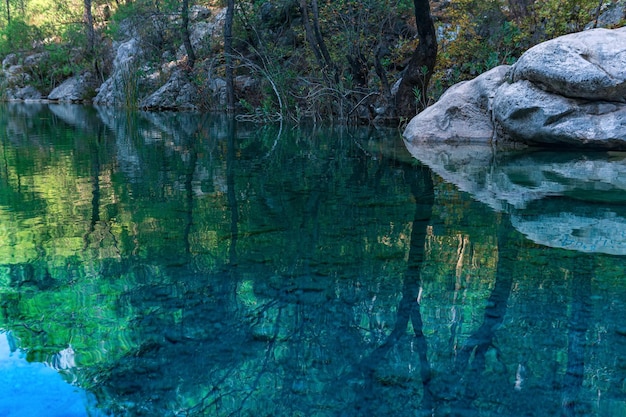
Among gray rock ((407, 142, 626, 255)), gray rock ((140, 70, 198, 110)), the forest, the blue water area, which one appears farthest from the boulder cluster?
gray rock ((140, 70, 198, 110))

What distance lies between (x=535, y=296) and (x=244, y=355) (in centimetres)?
128

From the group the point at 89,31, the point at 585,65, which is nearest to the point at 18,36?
the point at 89,31

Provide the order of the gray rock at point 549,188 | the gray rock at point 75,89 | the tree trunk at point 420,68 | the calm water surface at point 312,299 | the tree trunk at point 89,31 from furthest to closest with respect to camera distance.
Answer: the tree trunk at point 89,31 < the gray rock at point 75,89 < the tree trunk at point 420,68 < the gray rock at point 549,188 < the calm water surface at point 312,299

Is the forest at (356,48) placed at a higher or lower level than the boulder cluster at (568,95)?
higher

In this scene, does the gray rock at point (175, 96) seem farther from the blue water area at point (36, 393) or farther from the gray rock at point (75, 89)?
the blue water area at point (36, 393)

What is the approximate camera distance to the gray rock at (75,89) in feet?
87.4

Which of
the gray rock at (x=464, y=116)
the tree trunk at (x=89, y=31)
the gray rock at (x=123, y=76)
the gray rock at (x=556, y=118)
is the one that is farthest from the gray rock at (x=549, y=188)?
the tree trunk at (x=89, y=31)

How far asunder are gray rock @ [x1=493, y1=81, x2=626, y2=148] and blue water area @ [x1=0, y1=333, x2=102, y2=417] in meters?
7.09

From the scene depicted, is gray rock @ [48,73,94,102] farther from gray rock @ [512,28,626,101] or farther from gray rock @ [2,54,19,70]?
gray rock @ [512,28,626,101]

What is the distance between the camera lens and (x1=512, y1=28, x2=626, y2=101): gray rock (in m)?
7.03

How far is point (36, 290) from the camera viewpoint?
2438 mm

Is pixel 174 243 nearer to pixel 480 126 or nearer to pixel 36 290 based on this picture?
pixel 36 290

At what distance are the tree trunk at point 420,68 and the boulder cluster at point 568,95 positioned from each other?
9.35 feet

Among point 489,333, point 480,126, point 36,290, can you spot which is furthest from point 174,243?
point 480,126
